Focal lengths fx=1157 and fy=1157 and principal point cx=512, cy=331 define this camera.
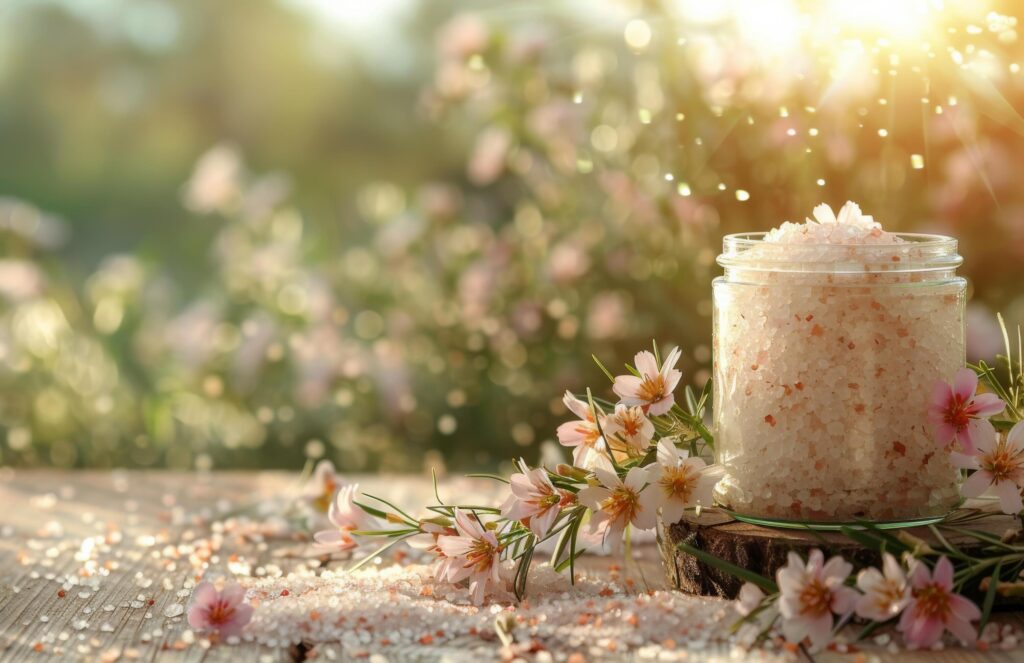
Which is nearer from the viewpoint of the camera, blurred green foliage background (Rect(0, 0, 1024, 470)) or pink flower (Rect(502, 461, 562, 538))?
pink flower (Rect(502, 461, 562, 538))

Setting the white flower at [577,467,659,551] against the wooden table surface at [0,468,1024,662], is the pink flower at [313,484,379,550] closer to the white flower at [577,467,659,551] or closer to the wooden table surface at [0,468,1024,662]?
the wooden table surface at [0,468,1024,662]

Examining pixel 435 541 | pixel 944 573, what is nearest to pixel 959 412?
pixel 944 573

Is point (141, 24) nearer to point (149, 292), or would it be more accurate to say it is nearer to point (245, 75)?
point (245, 75)

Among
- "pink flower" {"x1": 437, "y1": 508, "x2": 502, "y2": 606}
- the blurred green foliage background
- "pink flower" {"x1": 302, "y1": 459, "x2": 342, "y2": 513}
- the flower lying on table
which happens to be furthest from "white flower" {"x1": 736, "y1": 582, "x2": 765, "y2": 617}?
the blurred green foliage background

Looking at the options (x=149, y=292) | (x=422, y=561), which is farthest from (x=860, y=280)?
(x=149, y=292)

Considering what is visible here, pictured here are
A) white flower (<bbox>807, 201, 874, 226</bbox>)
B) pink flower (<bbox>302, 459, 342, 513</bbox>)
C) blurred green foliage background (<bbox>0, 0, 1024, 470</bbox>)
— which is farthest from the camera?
blurred green foliage background (<bbox>0, 0, 1024, 470</bbox>)

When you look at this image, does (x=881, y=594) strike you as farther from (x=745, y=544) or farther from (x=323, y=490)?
(x=323, y=490)
